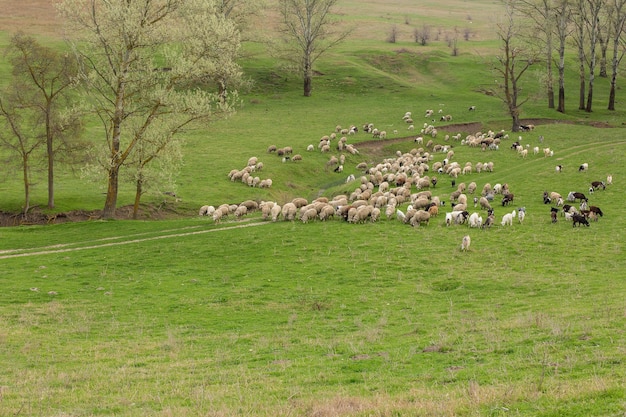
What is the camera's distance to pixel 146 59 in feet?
120

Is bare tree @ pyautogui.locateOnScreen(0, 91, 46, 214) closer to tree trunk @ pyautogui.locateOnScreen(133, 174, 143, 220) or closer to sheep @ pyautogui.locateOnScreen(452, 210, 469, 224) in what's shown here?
tree trunk @ pyautogui.locateOnScreen(133, 174, 143, 220)

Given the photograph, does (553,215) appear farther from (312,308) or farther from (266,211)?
(312,308)

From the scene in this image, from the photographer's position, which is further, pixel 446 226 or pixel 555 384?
pixel 446 226

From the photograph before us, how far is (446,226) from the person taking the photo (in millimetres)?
31750

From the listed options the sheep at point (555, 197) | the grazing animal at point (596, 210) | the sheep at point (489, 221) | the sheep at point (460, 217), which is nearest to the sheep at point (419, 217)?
the sheep at point (460, 217)

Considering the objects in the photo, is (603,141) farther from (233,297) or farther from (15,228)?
(15,228)

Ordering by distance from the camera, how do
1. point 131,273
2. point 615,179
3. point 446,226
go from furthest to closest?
1. point 615,179
2. point 446,226
3. point 131,273

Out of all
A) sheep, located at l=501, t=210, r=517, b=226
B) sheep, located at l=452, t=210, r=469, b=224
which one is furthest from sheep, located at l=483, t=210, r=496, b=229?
sheep, located at l=452, t=210, r=469, b=224

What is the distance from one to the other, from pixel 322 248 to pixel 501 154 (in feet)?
95.3

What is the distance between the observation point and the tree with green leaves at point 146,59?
33.8 metres

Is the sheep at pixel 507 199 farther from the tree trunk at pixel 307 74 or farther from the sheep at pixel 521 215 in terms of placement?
the tree trunk at pixel 307 74

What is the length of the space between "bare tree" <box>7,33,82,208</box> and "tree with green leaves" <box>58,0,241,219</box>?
3.10 metres

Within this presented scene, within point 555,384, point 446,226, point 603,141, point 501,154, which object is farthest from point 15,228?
point 603,141

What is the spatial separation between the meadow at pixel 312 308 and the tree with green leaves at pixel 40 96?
3.42m
